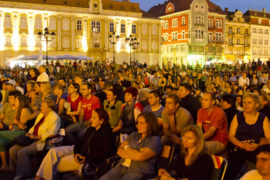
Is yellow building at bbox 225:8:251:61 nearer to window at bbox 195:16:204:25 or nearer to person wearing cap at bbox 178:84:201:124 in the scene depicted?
window at bbox 195:16:204:25

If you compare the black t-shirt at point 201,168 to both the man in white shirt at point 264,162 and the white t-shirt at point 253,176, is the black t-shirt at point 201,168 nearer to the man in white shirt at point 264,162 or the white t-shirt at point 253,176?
the white t-shirt at point 253,176

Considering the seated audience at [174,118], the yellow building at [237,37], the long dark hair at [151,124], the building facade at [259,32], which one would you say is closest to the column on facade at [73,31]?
the yellow building at [237,37]

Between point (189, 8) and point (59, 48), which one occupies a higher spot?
point (189, 8)

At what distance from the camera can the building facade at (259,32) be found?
228 feet

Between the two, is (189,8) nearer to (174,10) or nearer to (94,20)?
(174,10)

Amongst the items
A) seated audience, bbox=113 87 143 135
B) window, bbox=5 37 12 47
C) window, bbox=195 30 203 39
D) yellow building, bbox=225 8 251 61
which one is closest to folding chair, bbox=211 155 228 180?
seated audience, bbox=113 87 143 135

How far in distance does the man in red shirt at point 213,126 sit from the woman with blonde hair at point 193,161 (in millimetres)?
1409

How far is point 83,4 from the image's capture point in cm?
5209

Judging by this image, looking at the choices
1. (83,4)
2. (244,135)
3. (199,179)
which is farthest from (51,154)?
(83,4)

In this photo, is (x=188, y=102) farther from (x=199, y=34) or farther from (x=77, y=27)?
(x=199, y=34)

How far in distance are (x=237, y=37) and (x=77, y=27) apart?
3644 cm

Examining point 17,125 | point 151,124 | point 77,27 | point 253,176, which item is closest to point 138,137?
point 151,124

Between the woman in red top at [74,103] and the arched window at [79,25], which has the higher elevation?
the arched window at [79,25]

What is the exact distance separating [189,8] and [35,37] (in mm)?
29188
